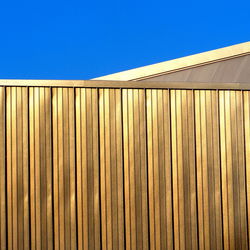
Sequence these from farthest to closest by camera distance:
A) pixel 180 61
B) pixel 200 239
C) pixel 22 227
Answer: pixel 180 61 → pixel 200 239 → pixel 22 227

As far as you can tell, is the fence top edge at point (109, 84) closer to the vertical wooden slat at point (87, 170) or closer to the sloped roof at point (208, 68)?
the vertical wooden slat at point (87, 170)

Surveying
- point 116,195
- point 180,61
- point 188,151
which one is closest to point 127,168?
point 116,195

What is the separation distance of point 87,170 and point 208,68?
4783 mm

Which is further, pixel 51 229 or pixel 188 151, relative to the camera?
pixel 188 151

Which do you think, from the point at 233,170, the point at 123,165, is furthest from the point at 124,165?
the point at 233,170

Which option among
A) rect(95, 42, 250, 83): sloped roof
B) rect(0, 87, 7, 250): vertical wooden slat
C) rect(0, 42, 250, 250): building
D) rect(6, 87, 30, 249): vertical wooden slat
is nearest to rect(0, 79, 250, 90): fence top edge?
rect(0, 42, 250, 250): building

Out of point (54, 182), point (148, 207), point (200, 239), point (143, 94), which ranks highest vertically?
point (143, 94)

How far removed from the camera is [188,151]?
7352 mm

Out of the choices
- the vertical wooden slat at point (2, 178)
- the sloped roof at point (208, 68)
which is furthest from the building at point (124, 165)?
the sloped roof at point (208, 68)

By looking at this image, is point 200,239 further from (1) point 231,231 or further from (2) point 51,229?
(2) point 51,229

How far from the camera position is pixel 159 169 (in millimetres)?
7227

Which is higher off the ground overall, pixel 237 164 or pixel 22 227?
pixel 237 164

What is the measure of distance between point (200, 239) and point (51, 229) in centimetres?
268

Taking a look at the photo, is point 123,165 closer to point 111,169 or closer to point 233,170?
point 111,169
